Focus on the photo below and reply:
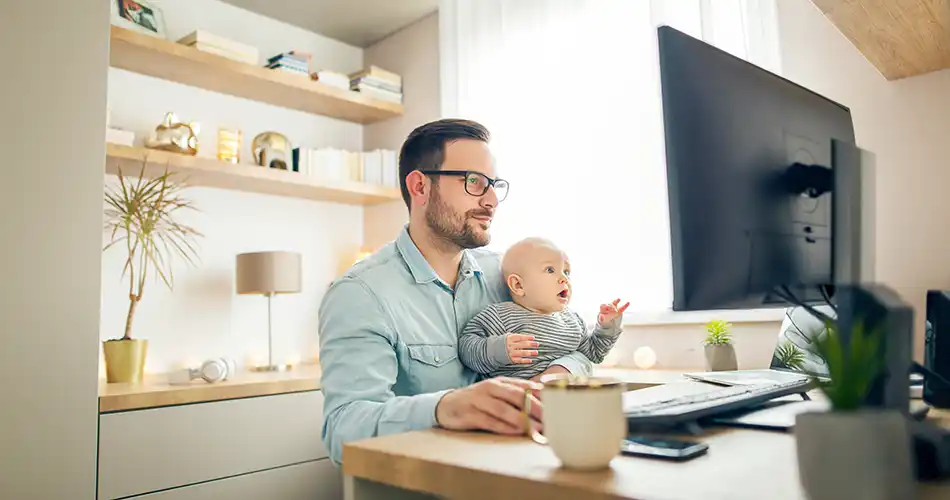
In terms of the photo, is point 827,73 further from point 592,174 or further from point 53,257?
point 53,257

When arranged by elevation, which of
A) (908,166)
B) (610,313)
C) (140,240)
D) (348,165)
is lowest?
(610,313)

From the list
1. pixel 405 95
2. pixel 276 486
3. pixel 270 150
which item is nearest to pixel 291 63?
pixel 270 150

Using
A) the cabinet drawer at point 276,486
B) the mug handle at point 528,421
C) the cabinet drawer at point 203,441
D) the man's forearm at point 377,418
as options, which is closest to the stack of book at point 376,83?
the cabinet drawer at point 203,441

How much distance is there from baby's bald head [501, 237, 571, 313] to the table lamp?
1635mm

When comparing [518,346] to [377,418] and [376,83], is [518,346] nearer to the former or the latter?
[377,418]

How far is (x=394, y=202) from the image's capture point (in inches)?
148

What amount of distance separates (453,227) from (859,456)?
1.21 m

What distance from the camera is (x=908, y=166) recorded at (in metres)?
2.03

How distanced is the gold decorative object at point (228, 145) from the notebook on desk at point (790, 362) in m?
2.51

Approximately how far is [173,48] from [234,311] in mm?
1247

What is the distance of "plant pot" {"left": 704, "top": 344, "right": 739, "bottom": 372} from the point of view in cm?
214

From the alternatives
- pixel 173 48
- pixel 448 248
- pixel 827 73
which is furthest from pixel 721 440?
pixel 173 48

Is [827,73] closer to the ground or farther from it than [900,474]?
farther from it

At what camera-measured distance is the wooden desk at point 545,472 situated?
568 millimetres
